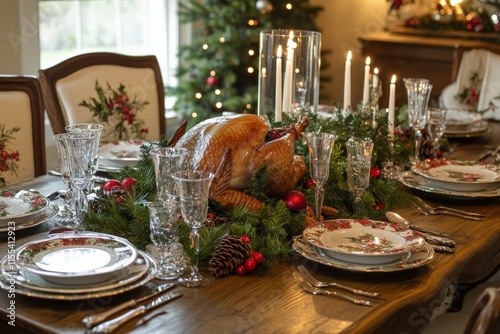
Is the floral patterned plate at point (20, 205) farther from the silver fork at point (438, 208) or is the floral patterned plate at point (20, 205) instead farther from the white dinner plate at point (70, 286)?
the silver fork at point (438, 208)

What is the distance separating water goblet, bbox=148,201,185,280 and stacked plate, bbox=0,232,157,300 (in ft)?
0.08

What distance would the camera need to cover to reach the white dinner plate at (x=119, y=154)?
82.3 inches

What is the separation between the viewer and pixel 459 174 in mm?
2020

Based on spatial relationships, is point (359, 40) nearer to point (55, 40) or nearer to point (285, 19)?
point (285, 19)

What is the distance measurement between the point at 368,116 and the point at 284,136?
0.47 meters

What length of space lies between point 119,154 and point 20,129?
1.04ft

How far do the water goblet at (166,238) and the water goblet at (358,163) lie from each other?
0.46 meters

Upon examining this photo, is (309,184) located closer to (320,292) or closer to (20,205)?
(320,292)

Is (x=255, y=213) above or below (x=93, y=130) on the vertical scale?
below

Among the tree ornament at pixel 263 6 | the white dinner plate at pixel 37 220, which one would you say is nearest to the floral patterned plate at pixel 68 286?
the white dinner plate at pixel 37 220

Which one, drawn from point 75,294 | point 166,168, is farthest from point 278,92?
point 75,294

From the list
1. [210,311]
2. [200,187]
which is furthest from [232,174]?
[210,311]

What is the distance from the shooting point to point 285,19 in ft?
14.6

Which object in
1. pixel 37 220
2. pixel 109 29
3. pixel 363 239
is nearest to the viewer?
pixel 363 239
